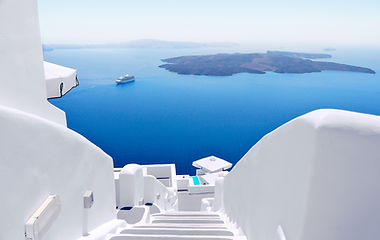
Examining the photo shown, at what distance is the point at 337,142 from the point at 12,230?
2609mm

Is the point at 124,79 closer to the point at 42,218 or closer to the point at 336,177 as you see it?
the point at 42,218

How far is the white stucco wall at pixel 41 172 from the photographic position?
255 cm

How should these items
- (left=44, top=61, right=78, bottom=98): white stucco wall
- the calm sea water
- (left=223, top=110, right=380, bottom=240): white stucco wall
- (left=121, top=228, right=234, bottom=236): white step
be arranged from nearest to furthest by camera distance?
(left=223, top=110, right=380, bottom=240): white stucco wall, (left=121, top=228, right=234, bottom=236): white step, (left=44, top=61, right=78, bottom=98): white stucco wall, the calm sea water

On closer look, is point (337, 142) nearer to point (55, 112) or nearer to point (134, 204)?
point (55, 112)

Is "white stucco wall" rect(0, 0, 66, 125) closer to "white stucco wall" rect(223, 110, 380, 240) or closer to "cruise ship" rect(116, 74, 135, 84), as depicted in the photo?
"white stucco wall" rect(223, 110, 380, 240)

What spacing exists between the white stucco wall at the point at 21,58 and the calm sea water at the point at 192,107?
3743cm

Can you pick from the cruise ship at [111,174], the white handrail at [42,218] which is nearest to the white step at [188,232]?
the cruise ship at [111,174]

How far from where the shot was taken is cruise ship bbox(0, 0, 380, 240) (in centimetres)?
209

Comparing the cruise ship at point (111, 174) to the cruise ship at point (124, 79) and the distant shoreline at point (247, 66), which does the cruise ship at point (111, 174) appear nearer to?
the cruise ship at point (124, 79)

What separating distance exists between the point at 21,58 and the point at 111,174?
2470mm

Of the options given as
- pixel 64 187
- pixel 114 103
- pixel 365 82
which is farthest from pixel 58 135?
pixel 365 82

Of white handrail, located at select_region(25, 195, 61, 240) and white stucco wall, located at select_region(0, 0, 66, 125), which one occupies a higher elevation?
white stucco wall, located at select_region(0, 0, 66, 125)

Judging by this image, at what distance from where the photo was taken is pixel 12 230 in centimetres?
256

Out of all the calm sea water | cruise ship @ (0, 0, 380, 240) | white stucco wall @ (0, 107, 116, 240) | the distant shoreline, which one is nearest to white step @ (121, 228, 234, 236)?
cruise ship @ (0, 0, 380, 240)
